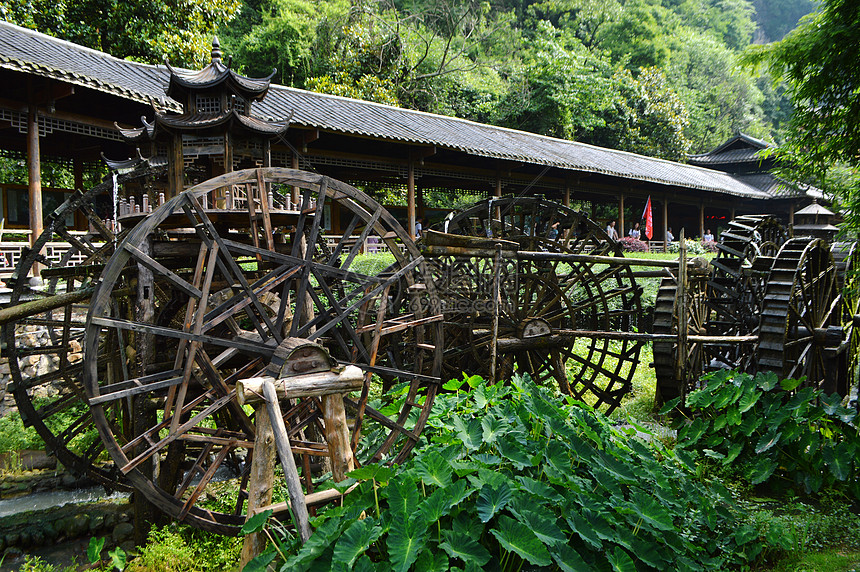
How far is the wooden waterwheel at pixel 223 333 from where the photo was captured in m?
4.40

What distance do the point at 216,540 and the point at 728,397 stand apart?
5810mm

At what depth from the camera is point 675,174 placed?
26219mm

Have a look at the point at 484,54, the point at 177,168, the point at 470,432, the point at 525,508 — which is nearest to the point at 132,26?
the point at 177,168

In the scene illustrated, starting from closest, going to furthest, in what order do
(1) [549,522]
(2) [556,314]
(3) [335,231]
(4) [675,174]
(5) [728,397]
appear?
(1) [549,522] → (5) [728,397] → (2) [556,314] → (3) [335,231] → (4) [675,174]

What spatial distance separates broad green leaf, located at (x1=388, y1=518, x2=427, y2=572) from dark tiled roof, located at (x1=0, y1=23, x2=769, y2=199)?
10311 mm

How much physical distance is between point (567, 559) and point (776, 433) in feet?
13.5

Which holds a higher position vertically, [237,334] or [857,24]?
[857,24]

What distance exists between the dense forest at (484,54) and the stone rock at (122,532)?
1637 cm

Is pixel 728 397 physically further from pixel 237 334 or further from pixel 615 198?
pixel 615 198

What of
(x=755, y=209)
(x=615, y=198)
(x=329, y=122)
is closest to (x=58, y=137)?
(x=329, y=122)

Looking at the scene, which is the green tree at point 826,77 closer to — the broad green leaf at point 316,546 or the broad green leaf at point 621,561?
the broad green leaf at point 621,561

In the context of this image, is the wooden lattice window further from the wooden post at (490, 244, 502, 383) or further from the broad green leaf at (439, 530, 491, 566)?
the broad green leaf at (439, 530, 491, 566)

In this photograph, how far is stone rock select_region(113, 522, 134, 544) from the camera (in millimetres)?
6508

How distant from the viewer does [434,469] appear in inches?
146
